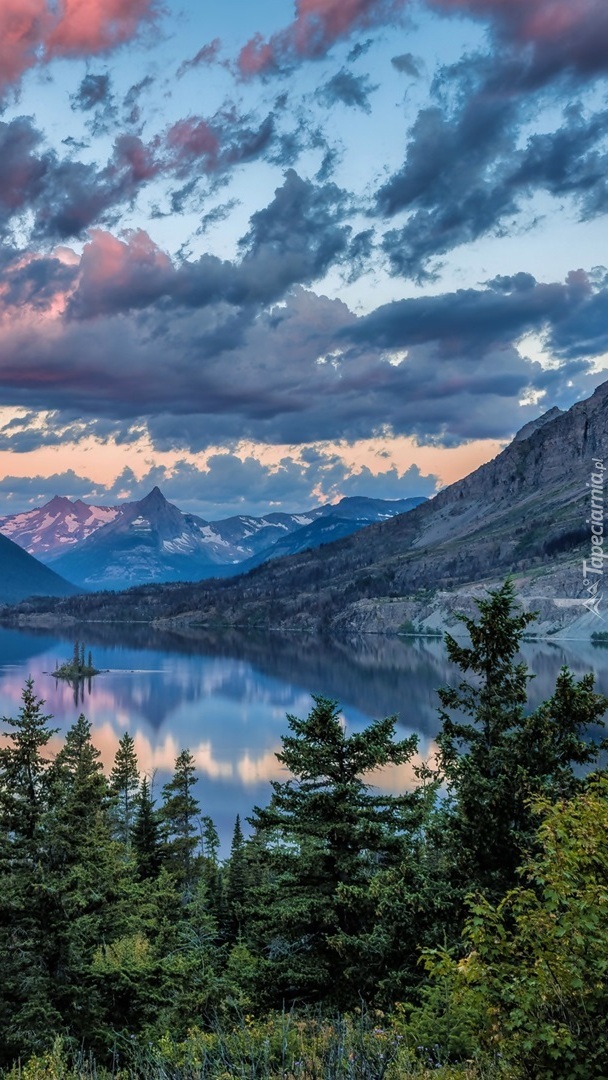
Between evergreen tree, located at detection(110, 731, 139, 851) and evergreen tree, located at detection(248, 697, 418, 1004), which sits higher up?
evergreen tree, located at detection(248, 697, 418, 1004)

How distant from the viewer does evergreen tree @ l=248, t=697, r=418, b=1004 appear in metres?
19.9

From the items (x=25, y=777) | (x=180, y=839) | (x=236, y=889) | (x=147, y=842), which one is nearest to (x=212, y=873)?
(x=147, y=842)

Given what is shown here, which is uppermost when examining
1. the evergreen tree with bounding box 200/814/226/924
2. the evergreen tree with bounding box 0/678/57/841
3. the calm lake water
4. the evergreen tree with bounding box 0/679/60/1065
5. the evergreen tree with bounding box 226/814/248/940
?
the evergreen tree with bounding box 0/678/57/841

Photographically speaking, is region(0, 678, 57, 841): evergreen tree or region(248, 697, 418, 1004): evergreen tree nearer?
region(248, 697, 418, 1004): evergreen tree

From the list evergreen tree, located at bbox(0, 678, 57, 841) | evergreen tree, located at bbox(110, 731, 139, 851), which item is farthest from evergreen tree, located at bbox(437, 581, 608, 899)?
evergreen tree, located at bbox(110, 731, 139, 851)

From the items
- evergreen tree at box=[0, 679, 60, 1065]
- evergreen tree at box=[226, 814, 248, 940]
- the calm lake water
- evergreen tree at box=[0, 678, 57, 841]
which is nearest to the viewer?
evergreen tree at box=[0, 679, 60, 1065]

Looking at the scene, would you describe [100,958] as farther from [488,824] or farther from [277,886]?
[488,824]

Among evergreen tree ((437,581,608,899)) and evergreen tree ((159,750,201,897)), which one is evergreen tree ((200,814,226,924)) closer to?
evergreen tree ((159,750,201,897))

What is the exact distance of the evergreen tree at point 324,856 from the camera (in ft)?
65.2

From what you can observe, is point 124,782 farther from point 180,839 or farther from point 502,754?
point 502,754

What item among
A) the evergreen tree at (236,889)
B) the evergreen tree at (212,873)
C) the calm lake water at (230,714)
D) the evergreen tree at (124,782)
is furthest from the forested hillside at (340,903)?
the calm lake water at (230,714)

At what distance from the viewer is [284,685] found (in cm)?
19188

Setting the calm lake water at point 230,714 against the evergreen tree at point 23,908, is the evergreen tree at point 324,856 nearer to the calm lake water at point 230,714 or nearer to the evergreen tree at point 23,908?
the evergreen tree at point 23,908

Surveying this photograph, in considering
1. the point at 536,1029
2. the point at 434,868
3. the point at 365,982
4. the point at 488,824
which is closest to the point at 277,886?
the point at 365,982
